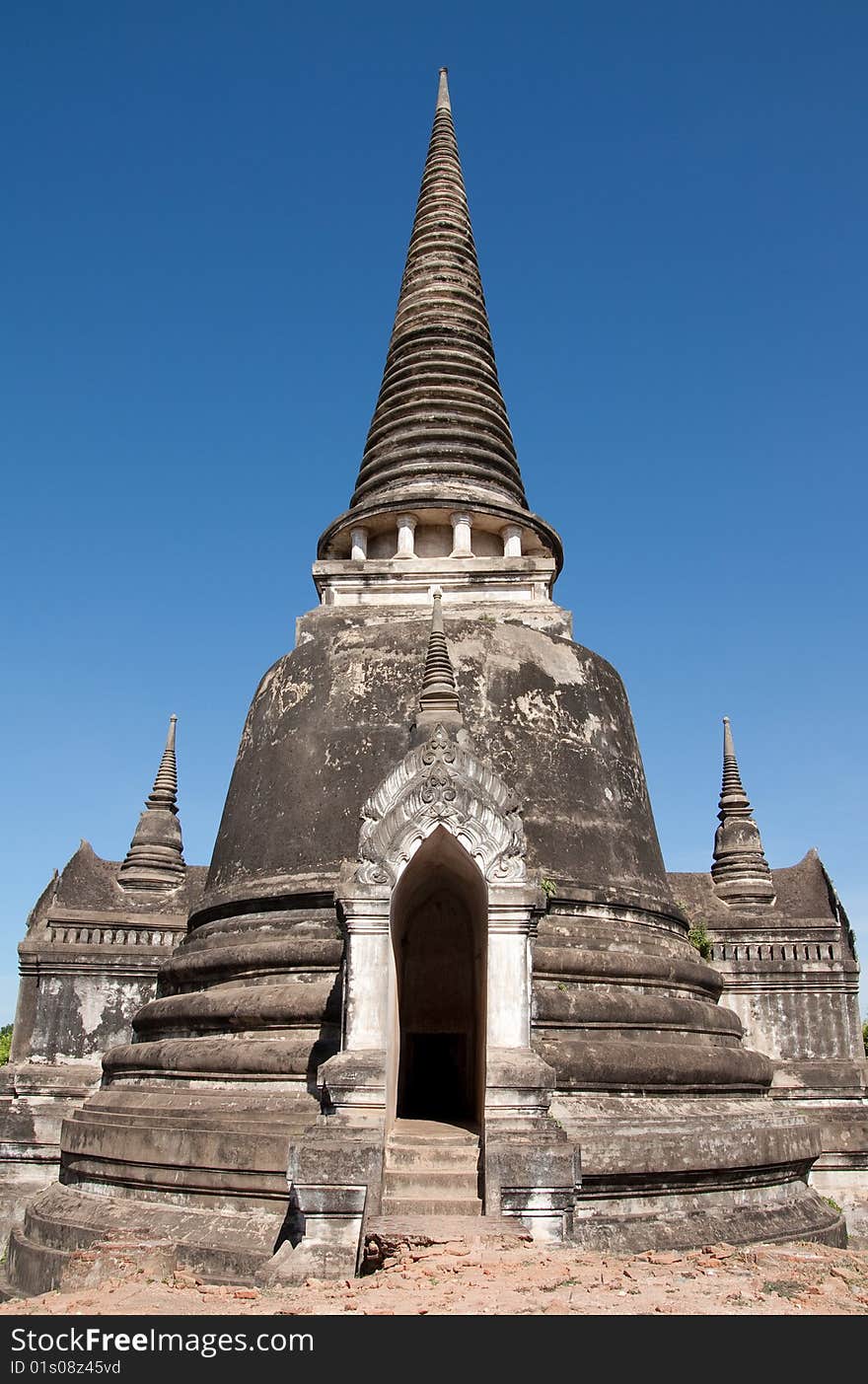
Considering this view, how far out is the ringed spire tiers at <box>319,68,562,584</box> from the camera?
15.8m

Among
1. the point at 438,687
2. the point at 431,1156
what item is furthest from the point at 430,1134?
the point at 438,687

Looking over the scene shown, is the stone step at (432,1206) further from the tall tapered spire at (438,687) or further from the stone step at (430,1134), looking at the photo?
the tall tapered spire at (438,687)

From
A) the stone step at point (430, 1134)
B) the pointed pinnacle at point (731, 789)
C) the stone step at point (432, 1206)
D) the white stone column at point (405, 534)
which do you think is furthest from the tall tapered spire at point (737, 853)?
the stone step at point (432, 1206)

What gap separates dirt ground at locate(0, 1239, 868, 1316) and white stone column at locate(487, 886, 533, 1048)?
1549 millimetres

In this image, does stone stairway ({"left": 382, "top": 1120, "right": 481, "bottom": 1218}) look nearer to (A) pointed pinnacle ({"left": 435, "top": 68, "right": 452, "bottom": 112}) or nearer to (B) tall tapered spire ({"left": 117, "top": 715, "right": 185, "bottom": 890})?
(B) tall tapered spire ({"left": 117, "top": 715, "right": 185, "bottom": 890})

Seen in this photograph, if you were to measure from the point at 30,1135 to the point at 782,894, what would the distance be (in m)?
11.8

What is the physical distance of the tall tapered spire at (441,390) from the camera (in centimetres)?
1617

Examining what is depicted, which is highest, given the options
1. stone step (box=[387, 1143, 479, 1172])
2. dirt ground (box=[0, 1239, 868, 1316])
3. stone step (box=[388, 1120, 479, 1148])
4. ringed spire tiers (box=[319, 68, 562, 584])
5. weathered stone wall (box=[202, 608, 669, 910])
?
ringed spire tiers (box=[319, 68, 562, 584])

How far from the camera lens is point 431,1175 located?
7.73m

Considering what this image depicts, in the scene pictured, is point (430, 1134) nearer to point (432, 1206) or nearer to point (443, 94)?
point (432, 1206)

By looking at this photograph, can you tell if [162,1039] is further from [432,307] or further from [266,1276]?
[432,307]

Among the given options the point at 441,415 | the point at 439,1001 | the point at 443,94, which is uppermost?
the point at 443,94

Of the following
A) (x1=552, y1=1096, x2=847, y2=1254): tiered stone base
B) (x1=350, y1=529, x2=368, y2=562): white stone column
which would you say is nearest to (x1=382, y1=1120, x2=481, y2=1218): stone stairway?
(x1=552, y1=1096, x2=847, y2=1254): tiered stone base

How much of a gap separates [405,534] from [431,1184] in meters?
9.82
